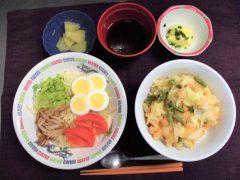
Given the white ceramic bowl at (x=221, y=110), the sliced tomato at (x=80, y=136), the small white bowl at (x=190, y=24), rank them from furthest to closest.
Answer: the small white bowl at (x=190, y=24), the sliced tomato at (x=80, y=136), the white ceramic bowl at (x=221, y=110)

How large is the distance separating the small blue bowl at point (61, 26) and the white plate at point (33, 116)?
9cm

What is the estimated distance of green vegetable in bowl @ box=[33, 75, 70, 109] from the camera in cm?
125

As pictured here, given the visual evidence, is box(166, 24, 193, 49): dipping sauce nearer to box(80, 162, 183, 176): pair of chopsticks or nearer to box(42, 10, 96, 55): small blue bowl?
box(42, 10, 96, 55): small blue bowl

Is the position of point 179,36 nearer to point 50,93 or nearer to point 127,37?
point 127,37

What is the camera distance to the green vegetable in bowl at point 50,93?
1248 mm

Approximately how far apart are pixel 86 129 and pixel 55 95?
199 mm

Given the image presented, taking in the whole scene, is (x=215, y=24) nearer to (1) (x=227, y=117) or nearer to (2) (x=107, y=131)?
(1) (x=227, y=117)

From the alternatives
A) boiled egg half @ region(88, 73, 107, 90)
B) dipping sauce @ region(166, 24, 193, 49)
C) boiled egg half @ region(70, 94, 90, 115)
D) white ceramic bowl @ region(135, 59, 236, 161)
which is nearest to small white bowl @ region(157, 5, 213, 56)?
dipping sauce @ region(166, 24, 193, 49)

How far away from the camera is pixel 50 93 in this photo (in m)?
1.25

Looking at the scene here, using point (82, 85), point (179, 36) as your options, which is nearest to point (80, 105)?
point (82, 85)

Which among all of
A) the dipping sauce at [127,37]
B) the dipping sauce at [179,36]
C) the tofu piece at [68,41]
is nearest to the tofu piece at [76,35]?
the tofu piece at [68,41]

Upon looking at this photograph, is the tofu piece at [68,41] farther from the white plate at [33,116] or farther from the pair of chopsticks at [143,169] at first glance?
the pair of chopsticks at [143,169]

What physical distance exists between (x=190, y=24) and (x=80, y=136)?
0.67m

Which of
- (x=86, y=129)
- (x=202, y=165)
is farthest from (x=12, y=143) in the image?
(x=202, y=165)
